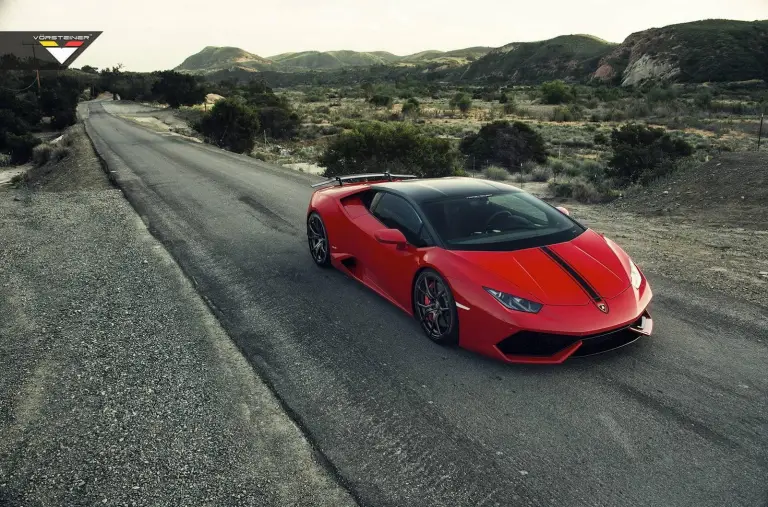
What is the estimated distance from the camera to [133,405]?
4.38m

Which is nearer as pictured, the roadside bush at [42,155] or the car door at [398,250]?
the car door at [398,250]

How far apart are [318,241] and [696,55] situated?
8680 centimetres

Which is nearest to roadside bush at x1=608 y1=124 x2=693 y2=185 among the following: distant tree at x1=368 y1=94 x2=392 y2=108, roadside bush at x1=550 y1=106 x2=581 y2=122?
roadside bush at x1=550 y1=106 x2=581 y2=122

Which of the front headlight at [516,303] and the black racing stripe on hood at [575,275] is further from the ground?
the black racing stripe on hood at [575,275]

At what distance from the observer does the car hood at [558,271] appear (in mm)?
4766

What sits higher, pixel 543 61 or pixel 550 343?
pixel 543 61

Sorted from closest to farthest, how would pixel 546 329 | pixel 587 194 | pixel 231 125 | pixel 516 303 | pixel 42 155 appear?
pixel 546 329
pixel 516 303
pixel 587 194
pixel 42 155
pixel 231 125

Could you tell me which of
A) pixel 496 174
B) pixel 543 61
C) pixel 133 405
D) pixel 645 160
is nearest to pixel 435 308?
pixel 133 405

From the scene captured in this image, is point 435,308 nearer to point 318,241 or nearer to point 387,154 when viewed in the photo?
point 318,241

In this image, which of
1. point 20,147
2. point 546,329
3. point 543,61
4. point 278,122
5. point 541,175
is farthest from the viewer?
point 543,61

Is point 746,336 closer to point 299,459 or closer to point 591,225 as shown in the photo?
point 299,459

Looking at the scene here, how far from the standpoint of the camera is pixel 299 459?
373cm

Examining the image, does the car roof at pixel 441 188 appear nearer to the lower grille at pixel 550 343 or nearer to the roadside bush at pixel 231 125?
the lower grille at pixel 550 343

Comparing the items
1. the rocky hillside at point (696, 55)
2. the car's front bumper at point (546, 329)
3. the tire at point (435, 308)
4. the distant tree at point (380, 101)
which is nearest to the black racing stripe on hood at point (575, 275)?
the car's front bumper at point (546, 329)
